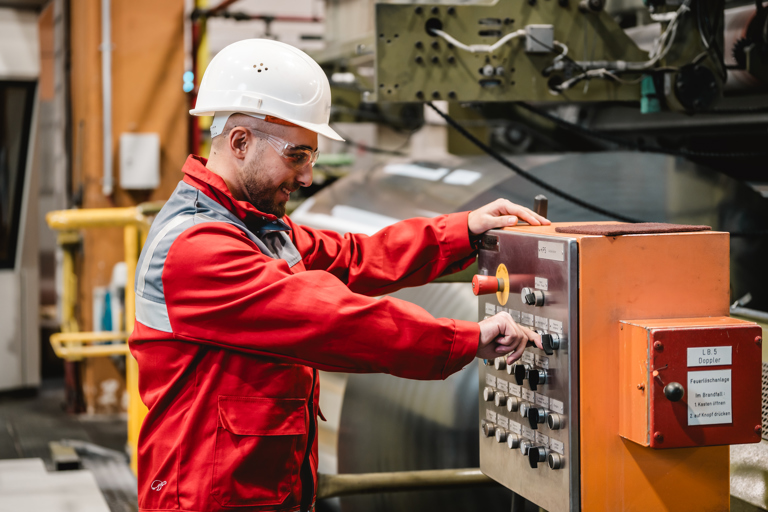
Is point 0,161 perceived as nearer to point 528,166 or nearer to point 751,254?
point 528,166

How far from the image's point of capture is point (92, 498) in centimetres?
384

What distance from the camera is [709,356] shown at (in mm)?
1633

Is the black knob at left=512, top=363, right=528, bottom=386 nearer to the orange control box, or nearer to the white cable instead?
the orange control box

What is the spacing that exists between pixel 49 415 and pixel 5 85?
2.37 m

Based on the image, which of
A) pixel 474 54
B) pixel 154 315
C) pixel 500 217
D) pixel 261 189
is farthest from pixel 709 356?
pixel 474 54

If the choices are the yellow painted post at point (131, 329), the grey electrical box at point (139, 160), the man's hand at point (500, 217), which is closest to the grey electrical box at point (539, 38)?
the man's hand at point (500, 217)

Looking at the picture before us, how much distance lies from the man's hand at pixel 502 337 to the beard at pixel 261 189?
53cm

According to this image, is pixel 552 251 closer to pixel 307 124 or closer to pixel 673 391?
pixel 673 391

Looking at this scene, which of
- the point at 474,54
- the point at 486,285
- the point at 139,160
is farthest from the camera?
the point at 139,160

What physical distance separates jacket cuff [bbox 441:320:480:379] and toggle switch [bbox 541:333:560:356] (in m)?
0.13

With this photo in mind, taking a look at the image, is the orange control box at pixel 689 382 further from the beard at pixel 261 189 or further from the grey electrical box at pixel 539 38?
the grey electrical box at pixel 539 38

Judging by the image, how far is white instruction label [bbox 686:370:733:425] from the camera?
163 cm

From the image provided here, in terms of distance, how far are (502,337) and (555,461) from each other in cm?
26

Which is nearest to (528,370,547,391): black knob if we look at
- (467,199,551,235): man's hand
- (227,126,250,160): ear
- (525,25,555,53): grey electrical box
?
(467,199,551,235): man's hand
